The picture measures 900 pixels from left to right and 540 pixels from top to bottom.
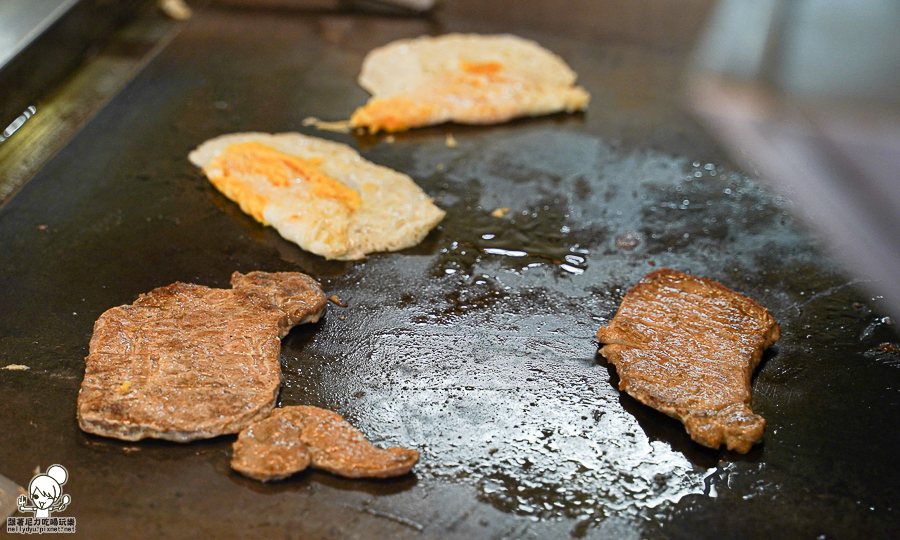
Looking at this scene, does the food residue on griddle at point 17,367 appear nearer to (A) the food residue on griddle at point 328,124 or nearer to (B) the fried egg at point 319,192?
(B) the fried egg at point 319,192

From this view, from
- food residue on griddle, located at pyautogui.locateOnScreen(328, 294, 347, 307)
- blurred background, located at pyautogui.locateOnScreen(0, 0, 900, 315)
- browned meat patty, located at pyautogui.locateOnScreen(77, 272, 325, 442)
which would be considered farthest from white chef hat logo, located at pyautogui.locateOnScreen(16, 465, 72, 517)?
blurred background, located at pyautogui.locateOnScreen(0, 0, 900, 315)

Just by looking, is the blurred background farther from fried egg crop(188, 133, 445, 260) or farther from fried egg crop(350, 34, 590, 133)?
fried egg crop(188, 133, 445, 260)

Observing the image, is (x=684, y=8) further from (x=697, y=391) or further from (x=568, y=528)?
(x=568, y=528)

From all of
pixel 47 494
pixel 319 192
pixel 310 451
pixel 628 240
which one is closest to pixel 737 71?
pixel 628 240

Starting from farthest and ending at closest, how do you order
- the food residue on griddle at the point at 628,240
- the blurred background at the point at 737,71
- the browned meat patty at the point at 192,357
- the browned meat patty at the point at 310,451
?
the blurred background at the point at 737,71
the food residue on griddle at the point at 628,240
the browned meat patty at the point at 192,357
the browned meat patty at the point at 310,451

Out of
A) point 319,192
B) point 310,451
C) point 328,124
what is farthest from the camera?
point 328,124

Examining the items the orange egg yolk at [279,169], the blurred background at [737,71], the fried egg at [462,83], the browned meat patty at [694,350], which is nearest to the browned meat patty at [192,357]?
the orange egg yolk at [279,169]

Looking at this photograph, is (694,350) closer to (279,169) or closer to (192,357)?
(192,357)
